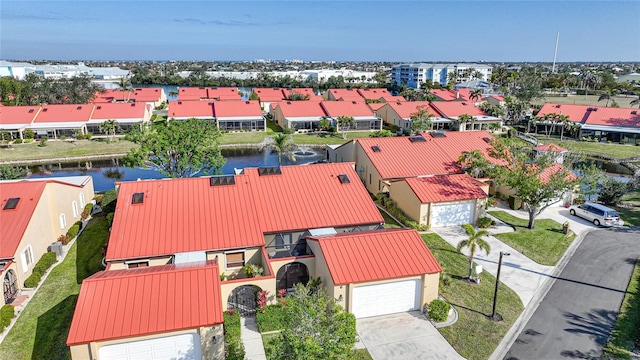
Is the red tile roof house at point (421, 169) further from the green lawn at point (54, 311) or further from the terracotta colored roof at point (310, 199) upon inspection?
the green lawn at point (54, 311)

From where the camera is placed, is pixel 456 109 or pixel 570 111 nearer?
pixel 570 111

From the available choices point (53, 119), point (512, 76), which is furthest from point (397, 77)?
point (53, 119)

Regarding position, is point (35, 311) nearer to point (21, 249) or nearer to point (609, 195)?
point (21, 249)

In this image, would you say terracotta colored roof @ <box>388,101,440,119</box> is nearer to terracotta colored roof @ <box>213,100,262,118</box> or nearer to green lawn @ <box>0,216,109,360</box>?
terracotta colored roof @ <box>213,100,262,118</box>

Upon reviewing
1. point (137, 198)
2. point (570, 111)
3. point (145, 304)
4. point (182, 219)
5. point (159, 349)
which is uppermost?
point (570, 111)

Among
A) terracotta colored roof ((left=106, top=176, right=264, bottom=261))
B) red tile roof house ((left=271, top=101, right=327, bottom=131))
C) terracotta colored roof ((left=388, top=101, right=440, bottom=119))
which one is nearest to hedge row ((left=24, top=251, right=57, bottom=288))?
terracotta colored roof ((left=106, top=176, right=264, bottom=261))

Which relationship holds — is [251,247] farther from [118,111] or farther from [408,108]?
[408,108]

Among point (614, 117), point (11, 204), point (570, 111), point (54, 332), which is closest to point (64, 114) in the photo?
point (11, 204)

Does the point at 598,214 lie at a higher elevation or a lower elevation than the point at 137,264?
lower
